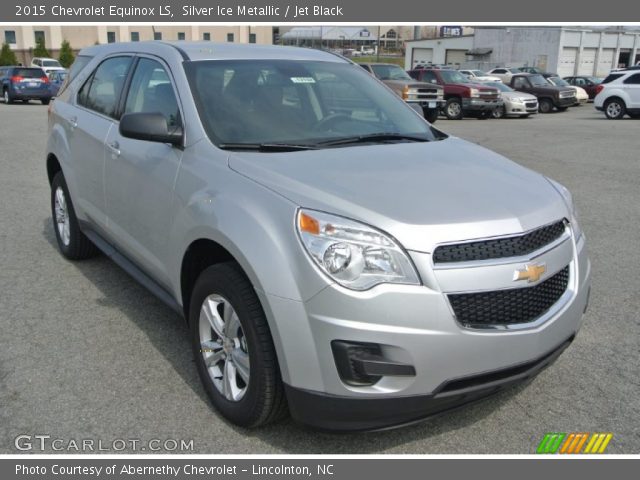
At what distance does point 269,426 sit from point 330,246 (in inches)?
43.0

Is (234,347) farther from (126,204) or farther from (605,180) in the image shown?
(605,180)

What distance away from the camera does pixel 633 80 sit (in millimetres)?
22422

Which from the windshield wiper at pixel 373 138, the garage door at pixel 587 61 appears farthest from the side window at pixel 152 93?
the garage door at pixel 587 61

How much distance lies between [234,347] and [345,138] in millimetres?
1381

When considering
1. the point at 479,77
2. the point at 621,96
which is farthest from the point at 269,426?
the point at 479,77

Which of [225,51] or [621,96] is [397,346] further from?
[621,96]

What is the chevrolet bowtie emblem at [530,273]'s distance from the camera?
266cm

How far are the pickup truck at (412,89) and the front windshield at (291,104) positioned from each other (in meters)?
16.0

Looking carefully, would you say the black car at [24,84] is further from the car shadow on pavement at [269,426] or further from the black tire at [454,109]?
the car shadow on pavement at [269,426]

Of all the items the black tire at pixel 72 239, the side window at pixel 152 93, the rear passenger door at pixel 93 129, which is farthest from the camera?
the black tire at pixel 72 239

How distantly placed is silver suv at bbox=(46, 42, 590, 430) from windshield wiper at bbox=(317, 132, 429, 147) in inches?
0.6

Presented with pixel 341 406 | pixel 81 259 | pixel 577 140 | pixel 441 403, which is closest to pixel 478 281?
pixel 441 403

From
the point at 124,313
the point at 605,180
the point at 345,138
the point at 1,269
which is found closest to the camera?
the point at 345,138

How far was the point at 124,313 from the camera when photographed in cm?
449
